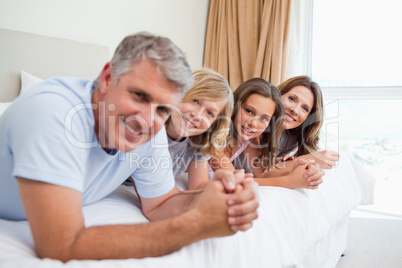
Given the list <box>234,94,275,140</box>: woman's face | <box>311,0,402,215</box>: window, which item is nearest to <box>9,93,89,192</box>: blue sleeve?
<box>234,94,275,140</box>: woman's face

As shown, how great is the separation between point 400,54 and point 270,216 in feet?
9.43

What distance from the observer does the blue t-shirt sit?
2.05 feet

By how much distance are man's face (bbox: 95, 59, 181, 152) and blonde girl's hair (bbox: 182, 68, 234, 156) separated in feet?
1.85

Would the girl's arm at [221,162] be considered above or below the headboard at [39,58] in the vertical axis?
below

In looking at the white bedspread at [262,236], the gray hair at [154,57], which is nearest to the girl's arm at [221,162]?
the white bedspread at [262,236]

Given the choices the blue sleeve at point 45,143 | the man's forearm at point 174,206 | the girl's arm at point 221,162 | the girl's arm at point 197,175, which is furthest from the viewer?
the girl's arm at point 221,162

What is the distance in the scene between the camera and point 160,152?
0.98m

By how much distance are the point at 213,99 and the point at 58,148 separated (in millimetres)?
802

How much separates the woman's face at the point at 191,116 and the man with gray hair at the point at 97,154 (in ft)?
1.65

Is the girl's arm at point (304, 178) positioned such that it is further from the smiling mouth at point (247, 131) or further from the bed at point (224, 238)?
the smiling mouth at point (247, 131)

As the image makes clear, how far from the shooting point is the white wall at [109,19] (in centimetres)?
198

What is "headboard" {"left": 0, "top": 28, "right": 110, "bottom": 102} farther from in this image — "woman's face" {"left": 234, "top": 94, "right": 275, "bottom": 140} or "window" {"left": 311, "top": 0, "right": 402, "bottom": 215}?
"window" {"left": 311, "top": 0, "right": 402, "bottom": 215}

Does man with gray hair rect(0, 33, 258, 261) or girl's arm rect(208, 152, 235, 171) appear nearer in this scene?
man with gray hair rect(0, 33, 258, 261)

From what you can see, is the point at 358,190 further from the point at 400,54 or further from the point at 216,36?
the point at 216,36
